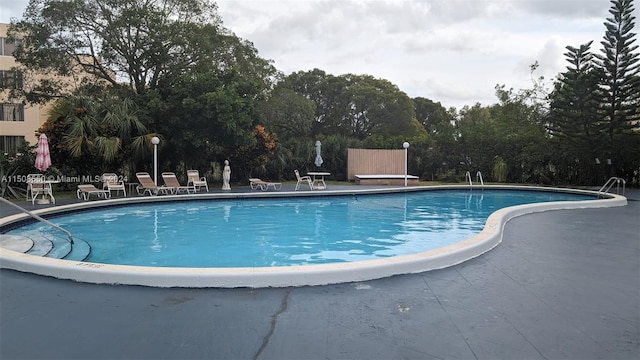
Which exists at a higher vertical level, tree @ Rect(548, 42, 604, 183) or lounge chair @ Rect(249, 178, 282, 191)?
tree @ Rect(548, 42, 604, 183)

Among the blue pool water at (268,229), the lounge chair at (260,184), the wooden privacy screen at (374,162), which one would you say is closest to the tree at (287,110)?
the wooden privacy screen at (374,162)

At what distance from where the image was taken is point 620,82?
16.3 metres

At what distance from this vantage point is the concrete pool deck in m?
2.52

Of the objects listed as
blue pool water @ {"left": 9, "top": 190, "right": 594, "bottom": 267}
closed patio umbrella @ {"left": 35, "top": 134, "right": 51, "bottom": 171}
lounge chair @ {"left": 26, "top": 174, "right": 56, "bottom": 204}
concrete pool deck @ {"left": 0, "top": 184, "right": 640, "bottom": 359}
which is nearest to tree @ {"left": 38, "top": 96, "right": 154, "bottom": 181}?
lounge chair @ {"left": 26, "top": 174, "right": 56, "bottom": 204}

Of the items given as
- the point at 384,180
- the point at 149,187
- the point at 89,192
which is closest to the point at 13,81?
the point at 89,192

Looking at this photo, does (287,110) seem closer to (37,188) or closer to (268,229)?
(37,188)

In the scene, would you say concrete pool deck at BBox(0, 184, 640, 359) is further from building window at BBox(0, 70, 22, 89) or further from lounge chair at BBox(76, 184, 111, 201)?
building window at BBox(0, 70, 22, 89)

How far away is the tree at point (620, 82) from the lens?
629 inches

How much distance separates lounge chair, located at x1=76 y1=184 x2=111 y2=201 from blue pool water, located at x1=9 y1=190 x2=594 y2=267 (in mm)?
1310

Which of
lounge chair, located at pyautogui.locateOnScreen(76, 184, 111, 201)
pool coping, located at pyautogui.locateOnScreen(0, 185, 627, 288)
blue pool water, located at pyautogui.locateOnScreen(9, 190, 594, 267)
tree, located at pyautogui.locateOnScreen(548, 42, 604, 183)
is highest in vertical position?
tree, located at pyautogui.locateOnScreen(548, 42, 604, 183)

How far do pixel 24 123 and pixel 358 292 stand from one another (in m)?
32.8

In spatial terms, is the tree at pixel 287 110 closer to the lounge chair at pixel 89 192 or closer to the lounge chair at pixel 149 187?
the lounge chair at pixel 149 187

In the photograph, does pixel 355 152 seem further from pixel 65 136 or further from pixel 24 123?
pixel 24 123

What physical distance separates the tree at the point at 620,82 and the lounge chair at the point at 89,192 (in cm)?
1655
